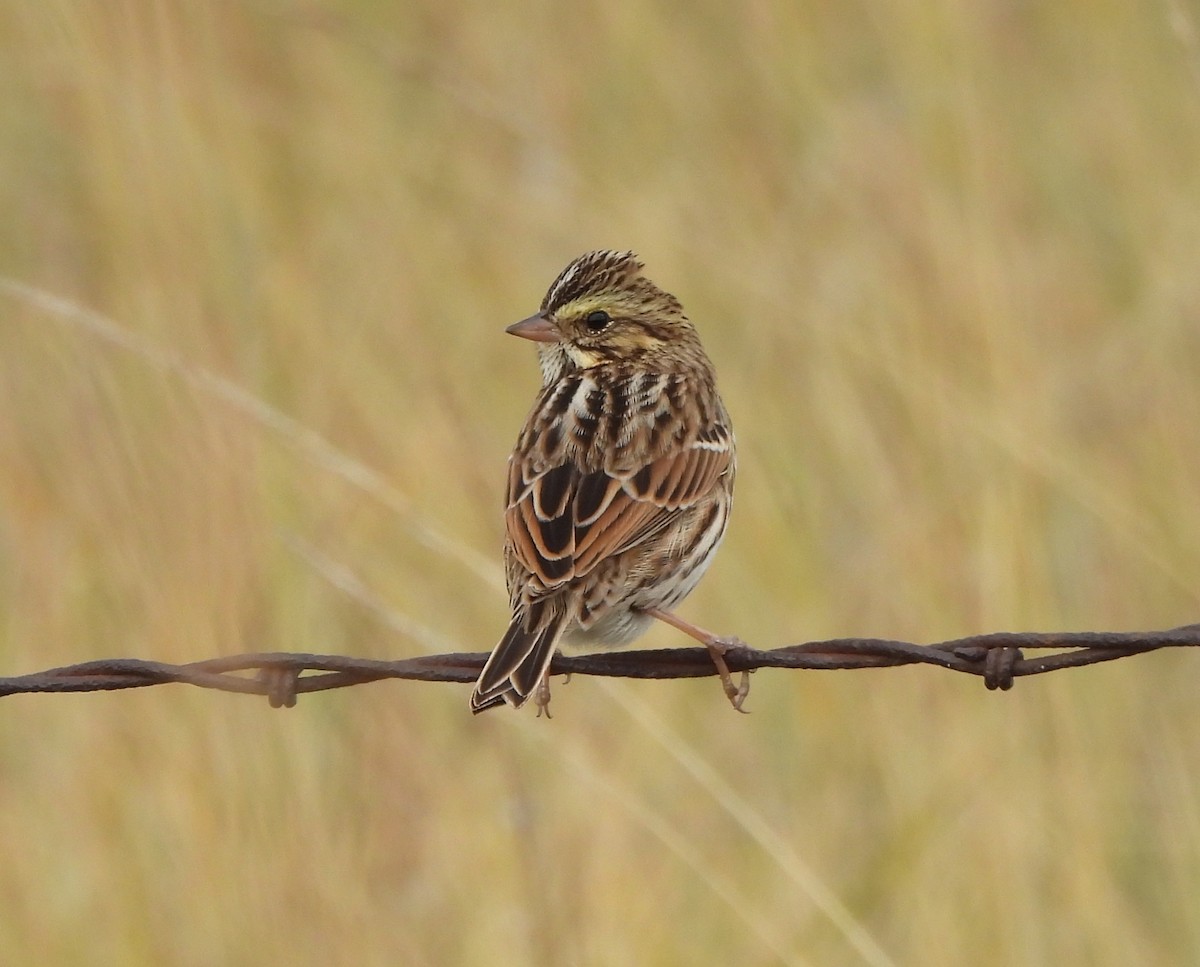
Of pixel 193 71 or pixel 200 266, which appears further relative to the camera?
pixel 193 71

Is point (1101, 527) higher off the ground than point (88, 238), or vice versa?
point (88, 238)

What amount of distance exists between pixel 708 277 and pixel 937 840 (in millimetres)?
3291

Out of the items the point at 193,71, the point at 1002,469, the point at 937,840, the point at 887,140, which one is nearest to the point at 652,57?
the point at 887,140

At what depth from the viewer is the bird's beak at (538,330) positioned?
6.28 meters

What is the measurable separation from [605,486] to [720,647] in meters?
0.67

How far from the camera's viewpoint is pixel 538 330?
20.7 ft

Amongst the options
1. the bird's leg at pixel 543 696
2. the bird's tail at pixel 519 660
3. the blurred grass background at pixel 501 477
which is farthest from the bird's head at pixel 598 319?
the bird's tail at pixel 519 660

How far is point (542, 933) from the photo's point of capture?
5770mm

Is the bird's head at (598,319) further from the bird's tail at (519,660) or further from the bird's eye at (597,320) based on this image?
the bird's tail at (519,660)

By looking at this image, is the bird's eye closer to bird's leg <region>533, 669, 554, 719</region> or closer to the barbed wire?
bird's leg <region>533, 669, 554, 719</region>

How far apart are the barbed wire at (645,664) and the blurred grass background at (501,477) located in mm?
796

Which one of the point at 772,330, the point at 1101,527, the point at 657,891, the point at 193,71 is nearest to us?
the point at 657,891

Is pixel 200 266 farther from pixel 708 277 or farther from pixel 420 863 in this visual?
pixel 708 277

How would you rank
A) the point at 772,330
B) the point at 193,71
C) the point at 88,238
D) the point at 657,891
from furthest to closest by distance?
the point at 88,238 < the point at 772,330 < the point at 193,71 < the point at 657,891
